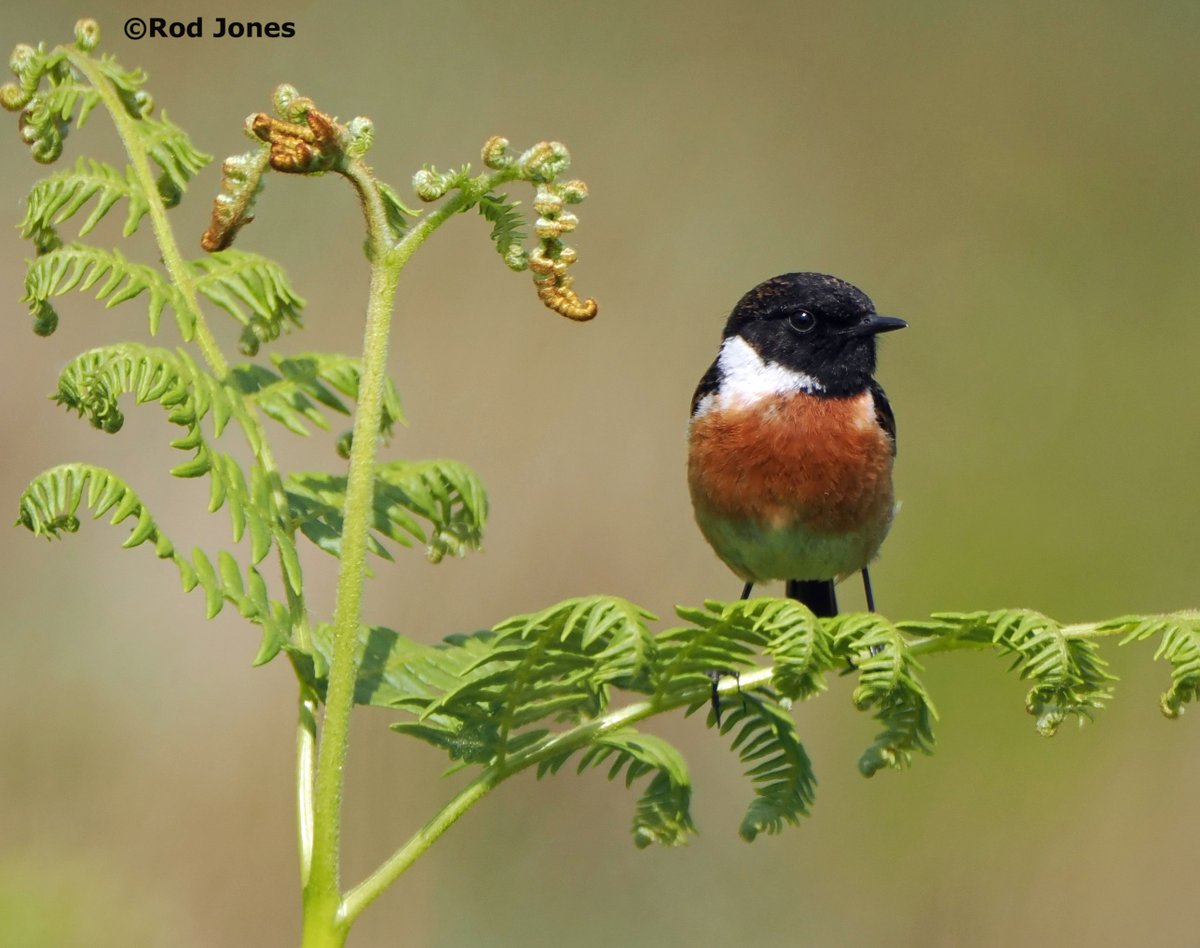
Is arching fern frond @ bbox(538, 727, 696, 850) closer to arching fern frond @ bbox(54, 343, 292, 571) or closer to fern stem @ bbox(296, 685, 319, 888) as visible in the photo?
fern stem @ bbox(296, 685, 319, 888)

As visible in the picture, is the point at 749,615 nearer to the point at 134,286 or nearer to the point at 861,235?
the point at 134,286

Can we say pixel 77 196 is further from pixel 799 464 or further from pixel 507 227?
pixel 799 464

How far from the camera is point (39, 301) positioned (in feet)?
5.69

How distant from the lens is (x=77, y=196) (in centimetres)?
186

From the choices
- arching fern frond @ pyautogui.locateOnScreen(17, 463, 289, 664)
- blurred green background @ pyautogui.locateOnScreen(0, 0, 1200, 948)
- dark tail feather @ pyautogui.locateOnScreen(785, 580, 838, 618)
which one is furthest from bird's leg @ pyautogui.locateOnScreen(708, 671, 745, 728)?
dark tail feather @ pyautogui.locateOnScreen(785, 580, 838, 618)

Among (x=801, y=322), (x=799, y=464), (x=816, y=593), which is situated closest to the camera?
(x=799, y=464)

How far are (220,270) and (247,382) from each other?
0.50 ft

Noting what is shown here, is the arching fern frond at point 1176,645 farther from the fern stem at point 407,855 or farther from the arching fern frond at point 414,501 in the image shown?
the arching fern frond at point 414,501

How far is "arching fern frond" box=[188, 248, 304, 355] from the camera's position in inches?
75.3

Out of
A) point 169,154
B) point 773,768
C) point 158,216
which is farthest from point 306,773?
point 169,154

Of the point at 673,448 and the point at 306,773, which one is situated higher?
the point at 673,448

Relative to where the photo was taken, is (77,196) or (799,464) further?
(799,464)

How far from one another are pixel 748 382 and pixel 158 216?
75.3 inches

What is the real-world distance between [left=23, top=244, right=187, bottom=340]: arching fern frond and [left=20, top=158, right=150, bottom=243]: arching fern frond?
3.0 inches
